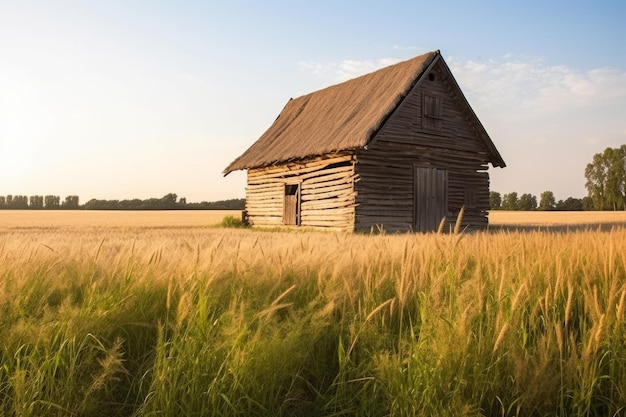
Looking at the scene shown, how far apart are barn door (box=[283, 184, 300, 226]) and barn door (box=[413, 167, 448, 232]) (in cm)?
460

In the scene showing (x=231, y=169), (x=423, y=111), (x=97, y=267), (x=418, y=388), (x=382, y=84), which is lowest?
(x=418, y=388)

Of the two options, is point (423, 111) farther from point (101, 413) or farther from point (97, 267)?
→ point (101, 413)

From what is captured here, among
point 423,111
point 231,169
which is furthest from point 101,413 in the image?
point 231,169

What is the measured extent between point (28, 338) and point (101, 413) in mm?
626

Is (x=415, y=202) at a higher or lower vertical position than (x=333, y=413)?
higher

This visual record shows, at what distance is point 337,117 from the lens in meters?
19.1

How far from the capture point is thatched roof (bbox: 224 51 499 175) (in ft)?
53.3

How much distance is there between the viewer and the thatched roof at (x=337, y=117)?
1625cm

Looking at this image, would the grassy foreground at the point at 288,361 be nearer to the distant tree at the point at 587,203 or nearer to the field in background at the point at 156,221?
the field in background at the point at 156,221

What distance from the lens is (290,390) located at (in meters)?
2.43

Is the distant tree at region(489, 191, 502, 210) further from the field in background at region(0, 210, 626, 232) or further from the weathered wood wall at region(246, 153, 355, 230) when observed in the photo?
the weathered wood wall at region(246, 153, 355, 230)

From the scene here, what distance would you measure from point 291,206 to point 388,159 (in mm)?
4749

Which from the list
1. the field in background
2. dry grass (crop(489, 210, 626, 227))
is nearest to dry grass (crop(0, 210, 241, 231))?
the field in background

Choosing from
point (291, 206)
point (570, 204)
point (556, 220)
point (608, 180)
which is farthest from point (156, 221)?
point (570, 204)
